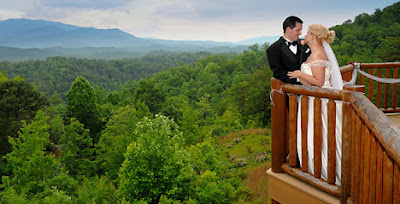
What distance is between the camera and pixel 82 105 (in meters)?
34.2

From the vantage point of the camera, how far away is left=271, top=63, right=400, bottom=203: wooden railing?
1910 millimetres

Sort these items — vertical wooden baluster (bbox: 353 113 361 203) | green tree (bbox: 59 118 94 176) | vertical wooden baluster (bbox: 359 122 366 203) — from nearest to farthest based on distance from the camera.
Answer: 1. vertical wooden baluster (bbox: 359 122 366 203)
2. vertical wooden baluster (bbox: 353 113 361 203)
3. green tree (bbox: 59 118 94 176)

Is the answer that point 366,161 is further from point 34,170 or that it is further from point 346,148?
point 34,170

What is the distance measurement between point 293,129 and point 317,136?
333mm

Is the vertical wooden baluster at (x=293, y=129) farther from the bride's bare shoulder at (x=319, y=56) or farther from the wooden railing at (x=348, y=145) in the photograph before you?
the bride's bare shoulder at (x=319, y=56)

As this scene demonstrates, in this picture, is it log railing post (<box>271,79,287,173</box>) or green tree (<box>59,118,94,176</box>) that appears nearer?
log railing post (<box>271,79,287,173</box>)

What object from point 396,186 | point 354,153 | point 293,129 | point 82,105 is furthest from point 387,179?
point 82,105

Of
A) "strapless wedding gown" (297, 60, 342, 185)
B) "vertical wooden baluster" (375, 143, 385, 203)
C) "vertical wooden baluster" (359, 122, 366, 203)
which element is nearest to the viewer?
"vertical wooden baluster" (375, 143, 385, 203)

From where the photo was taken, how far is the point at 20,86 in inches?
1201

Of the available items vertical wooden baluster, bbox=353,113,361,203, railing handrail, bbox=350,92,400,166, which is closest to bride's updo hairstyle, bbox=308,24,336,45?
railing handrail, bbox=350,92,400,166

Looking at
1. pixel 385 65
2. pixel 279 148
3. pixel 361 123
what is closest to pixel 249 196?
pixel 385 65

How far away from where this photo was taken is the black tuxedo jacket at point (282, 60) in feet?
11.7

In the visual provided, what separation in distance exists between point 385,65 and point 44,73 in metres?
126

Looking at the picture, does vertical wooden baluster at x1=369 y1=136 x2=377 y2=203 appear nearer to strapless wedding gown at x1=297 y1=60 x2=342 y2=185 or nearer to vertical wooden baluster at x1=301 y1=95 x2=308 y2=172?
strapless wedding gown at x1=297 y1=60 x2=342 y2=185
